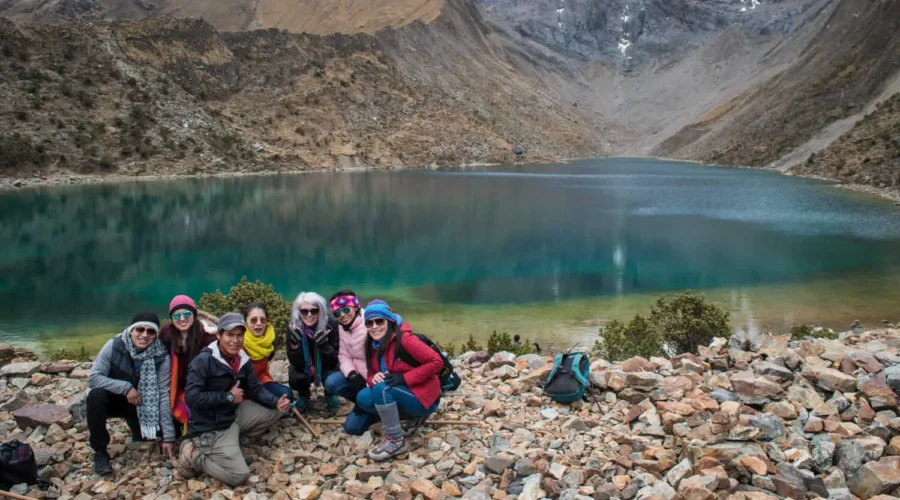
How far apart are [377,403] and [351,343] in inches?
31.6

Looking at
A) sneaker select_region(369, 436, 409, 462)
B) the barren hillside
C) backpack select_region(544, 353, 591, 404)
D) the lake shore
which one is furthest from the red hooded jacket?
the barren hillside

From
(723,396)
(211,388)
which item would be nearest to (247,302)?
(211,388)

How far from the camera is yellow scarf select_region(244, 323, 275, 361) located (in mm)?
6809

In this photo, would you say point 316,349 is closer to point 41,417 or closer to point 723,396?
point 41,417

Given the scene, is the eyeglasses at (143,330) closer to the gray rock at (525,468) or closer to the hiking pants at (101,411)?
the hiking pants at (101,411)

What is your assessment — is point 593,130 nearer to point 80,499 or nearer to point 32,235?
point 32,235

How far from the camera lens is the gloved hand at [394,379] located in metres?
6.54

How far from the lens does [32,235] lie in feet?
105

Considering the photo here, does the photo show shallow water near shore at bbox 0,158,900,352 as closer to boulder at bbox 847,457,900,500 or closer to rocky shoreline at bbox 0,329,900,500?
rocky shoreline at bbox 0,329,900,500

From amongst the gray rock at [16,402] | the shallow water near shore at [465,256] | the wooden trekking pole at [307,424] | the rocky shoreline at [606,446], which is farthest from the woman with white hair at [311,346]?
the shallow water near shore at [465,256]

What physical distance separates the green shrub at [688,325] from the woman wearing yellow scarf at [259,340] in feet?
25.7

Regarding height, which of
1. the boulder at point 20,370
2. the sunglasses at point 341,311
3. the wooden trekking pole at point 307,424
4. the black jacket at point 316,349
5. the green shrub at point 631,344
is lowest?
the green shrub at point 631,344

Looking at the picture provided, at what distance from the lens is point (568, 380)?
24.4 ft

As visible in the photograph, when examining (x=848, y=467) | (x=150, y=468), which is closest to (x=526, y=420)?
(x=848, y=467)
